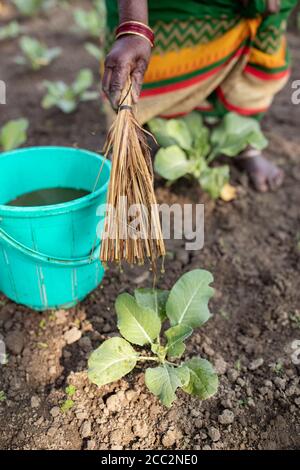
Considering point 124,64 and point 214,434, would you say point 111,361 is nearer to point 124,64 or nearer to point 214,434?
point 214,434

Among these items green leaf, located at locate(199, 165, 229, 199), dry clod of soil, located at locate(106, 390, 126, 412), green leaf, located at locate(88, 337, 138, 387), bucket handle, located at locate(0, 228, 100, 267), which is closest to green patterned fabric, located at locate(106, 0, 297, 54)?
green leaf, located at locate(199, 165, 229, 199)

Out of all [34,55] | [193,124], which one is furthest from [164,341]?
[34,55]

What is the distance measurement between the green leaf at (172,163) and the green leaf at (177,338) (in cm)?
75

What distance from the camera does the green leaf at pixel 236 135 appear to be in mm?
2143

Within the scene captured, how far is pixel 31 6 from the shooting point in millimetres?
4426

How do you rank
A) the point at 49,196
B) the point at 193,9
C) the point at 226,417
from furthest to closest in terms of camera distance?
the point at 193,9 → the point at 49,196 → the point at 226,417

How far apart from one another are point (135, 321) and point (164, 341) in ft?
0.55

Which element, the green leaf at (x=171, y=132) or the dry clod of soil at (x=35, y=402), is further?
the green leaf at (x=171, y=132)

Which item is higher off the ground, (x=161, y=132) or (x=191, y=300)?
(x=161, y=132)

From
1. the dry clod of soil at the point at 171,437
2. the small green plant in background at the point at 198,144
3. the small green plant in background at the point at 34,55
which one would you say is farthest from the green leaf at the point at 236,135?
the small green plant in background at the point at 34,55

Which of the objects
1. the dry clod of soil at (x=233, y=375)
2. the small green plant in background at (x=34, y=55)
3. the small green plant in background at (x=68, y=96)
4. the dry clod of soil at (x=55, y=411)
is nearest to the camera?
the dry clod of soil at (x=55, y=411)

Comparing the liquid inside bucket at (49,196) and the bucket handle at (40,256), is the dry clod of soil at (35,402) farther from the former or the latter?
the liquid inside bucket at (49,196)

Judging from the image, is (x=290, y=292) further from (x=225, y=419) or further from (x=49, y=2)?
(x=49, y=2)

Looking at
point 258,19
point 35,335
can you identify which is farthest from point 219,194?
point 35,335
